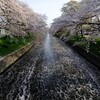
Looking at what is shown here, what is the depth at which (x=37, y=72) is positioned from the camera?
1991 cm

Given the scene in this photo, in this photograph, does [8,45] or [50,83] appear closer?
[50,83]

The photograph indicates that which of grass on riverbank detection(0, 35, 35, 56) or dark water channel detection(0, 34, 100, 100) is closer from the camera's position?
dark water channel detection(0, 34, 100, 100)

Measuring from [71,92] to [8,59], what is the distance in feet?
32.8

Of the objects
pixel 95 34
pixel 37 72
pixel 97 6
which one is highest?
pixel 97 6

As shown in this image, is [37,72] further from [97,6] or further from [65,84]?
[97,6]

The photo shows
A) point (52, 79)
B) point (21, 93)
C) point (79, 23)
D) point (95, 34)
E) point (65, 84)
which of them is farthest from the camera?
point (79, 23)

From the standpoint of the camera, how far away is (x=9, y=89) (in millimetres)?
14852

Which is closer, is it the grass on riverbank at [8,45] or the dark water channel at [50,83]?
the dark water channel at [50,83]

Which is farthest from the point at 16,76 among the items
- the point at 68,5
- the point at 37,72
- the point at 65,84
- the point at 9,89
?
the point at 68,5

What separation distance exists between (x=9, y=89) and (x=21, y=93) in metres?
1.25

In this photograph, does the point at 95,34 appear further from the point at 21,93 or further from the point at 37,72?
the point at 21,93

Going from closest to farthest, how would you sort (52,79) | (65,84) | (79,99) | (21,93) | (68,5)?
(79,99), (21,93), (65,84), (52,79), (68,5)

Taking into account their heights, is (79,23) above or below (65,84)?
above

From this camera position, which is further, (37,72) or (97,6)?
(37,72)
